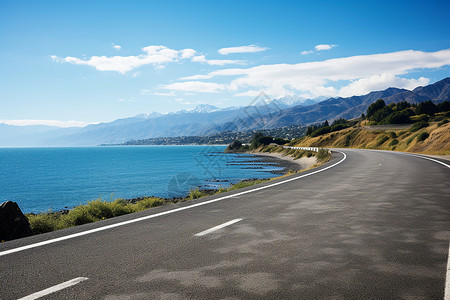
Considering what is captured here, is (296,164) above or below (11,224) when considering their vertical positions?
below

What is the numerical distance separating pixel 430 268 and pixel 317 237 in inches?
70.4

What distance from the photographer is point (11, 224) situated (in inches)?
262

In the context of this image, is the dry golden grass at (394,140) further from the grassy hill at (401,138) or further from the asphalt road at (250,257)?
the asphalt road at (250,257)

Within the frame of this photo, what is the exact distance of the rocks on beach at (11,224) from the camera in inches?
258

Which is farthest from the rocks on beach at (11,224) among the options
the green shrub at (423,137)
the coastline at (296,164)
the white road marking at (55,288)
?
the green shrub at (423,137)

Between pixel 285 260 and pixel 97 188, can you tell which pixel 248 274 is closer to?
pixel 285 260

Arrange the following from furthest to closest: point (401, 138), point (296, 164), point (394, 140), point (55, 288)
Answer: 1. point (296, 164)
2. point (401, 138)
3. point (394, 140)
4. point (55, 288)

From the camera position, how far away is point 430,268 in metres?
4.31

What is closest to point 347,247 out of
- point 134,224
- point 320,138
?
point 134,224

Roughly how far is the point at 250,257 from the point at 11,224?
15.1ft

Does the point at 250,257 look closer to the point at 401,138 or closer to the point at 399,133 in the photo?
the point at 401,138

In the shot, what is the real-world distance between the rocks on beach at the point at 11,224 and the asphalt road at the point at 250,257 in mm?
823

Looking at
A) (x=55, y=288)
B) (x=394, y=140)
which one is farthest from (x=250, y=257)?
(x=394, y=140)

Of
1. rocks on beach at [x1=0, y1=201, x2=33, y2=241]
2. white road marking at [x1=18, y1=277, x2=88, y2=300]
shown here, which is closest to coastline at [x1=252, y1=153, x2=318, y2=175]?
rocks on beach at [x1=0, y1=201, x2=33, y2=241]
